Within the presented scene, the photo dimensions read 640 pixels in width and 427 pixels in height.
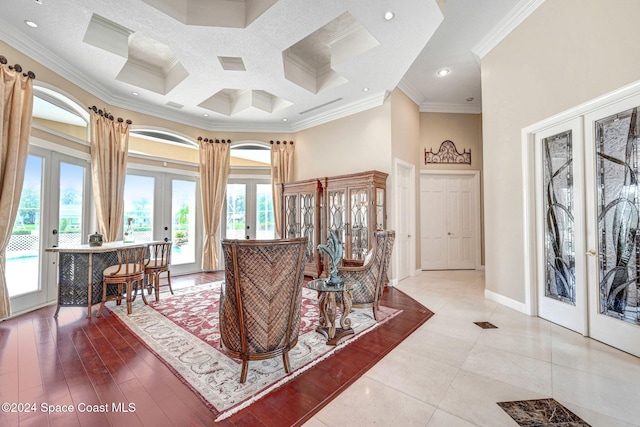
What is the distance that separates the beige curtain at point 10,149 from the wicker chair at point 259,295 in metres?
3.11

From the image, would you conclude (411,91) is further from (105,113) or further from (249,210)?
(105,113)

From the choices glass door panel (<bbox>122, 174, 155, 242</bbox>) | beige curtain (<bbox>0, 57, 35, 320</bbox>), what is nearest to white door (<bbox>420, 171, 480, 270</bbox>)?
glass door panel (<bbox>122, 174, 155, 242</bbox>)

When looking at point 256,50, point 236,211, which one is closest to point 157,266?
point 236,211

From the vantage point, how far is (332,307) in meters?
2.59

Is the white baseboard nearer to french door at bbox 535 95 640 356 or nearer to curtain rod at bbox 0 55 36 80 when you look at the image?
french door at bbox 535 95 640 356

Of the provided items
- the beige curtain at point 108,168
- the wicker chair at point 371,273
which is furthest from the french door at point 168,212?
the wicker chair at point 371,273

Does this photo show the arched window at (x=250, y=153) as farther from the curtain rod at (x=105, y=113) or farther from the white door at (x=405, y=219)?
the white door at (x=405, y=219)

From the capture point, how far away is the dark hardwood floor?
166 centimetres

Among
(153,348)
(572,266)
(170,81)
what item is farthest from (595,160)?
(170,81)

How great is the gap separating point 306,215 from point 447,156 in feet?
11.6

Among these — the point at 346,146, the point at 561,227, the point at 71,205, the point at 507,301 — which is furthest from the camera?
the point at 346,146

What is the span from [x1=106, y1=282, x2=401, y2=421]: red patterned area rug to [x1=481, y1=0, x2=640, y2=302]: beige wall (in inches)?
77.7

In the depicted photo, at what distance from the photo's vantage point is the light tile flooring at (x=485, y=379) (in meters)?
1.66

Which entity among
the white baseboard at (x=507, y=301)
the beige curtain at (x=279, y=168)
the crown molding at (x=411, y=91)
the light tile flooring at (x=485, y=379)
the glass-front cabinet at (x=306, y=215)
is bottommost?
the light tile flooring at (x=485, y=379)
